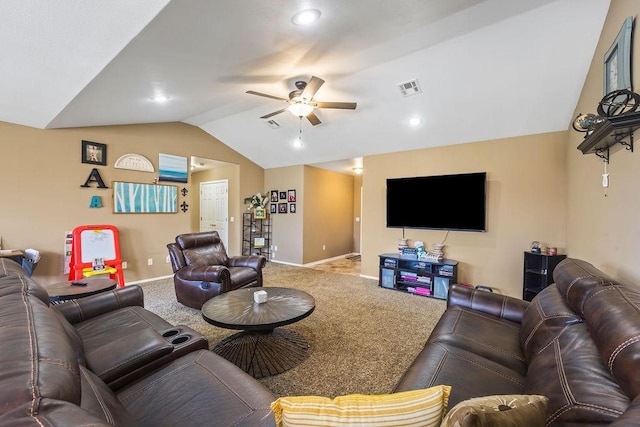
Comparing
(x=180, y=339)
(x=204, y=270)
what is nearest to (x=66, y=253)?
(x=204, y=270)

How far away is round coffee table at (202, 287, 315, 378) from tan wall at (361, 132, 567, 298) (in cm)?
286

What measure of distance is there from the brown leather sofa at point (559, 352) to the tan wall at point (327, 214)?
463cm

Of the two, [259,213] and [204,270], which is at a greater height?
[259,213]

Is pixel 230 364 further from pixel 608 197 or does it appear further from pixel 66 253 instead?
pixel 66 253

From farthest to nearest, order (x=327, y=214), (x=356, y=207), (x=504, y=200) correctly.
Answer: (x=356, y=207) → (x=327, y=214) → (x=504, y=200)

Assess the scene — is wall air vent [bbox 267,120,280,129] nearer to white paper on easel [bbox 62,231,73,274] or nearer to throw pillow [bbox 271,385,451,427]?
white paper on easel [bbox 62,231,73,274]

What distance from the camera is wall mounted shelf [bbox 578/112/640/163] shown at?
152cm

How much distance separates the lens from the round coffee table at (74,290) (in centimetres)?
248

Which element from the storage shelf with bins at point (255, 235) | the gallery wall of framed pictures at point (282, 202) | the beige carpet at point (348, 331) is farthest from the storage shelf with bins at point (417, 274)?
the storage shelf with bins at point (255, 235)

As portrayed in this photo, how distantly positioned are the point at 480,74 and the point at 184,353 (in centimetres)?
377

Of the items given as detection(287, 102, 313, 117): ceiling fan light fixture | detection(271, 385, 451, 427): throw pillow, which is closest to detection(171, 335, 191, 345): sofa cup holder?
detection(271, 385, 451, 427): throw pillow

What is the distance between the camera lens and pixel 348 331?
291 cm

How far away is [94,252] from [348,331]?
3.89 metres

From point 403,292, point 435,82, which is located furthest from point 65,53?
point 403,292
